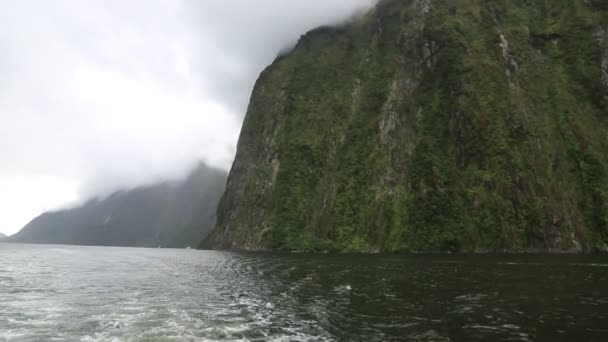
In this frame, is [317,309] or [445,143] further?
[445,143]

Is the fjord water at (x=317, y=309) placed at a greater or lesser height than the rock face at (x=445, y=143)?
lesser

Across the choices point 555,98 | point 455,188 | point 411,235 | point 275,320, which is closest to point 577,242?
point 455,188

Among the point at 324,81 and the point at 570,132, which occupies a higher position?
the point at 324,81

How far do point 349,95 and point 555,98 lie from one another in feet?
244

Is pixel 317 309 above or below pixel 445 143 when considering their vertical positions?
below

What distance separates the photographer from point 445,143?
141500mm

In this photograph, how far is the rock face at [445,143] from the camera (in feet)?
396

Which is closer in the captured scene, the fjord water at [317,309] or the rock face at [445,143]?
the fjord water at [317,309]

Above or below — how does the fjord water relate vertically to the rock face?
below

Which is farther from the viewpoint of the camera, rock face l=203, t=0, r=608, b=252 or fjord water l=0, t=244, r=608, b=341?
rock face l=203, t=0, r=608, b=252

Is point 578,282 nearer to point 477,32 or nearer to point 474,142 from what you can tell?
point 474,142

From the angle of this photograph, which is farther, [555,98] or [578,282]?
[555,98]

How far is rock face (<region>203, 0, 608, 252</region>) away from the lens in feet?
396

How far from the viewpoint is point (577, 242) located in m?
110
